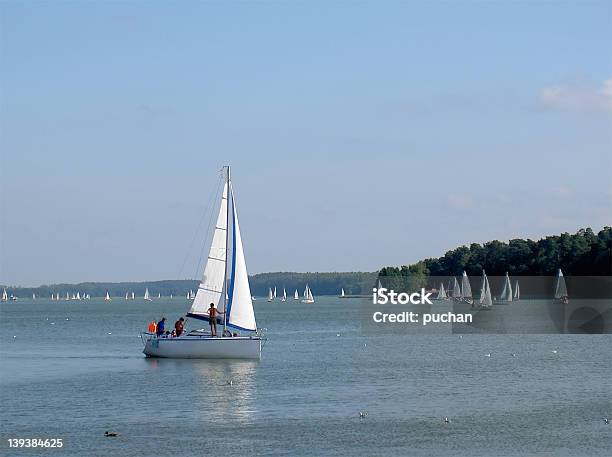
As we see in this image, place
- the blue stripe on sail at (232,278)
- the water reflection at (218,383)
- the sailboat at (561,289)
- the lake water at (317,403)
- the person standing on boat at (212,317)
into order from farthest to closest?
the sailboat at (561,289), the blue stripe on sail at (232,278), the person standing on boat at (212,317), the water reflection at (218,383), the lake water at (317,403)

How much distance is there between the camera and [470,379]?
188 feet

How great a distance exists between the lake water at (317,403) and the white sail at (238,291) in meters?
2.58

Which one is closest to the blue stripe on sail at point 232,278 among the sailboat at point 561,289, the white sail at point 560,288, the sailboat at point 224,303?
the sailboat at point 224,303

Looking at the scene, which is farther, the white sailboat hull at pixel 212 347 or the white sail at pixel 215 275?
the white sail at pixel 215 275

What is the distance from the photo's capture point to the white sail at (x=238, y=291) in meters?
65.7

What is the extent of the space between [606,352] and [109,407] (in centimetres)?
4248

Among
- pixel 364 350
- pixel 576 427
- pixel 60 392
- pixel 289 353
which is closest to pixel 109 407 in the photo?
pixel 60 392

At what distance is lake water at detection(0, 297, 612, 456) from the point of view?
37.1 m

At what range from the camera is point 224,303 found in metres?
65.8

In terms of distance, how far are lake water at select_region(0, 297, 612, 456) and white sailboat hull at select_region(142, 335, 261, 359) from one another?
0.59 m

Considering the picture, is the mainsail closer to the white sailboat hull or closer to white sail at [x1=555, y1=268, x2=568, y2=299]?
the white sailboat hull

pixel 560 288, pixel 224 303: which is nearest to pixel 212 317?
pixel 224 303

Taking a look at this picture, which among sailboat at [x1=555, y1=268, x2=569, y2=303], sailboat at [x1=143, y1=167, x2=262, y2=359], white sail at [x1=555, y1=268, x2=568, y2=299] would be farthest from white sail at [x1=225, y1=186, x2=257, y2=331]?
white sail at [x1=555, y1=268, x2=568, y2=299]

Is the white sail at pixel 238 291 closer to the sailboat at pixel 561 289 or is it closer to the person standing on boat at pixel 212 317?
the person standing on boat at pixel 212 317
